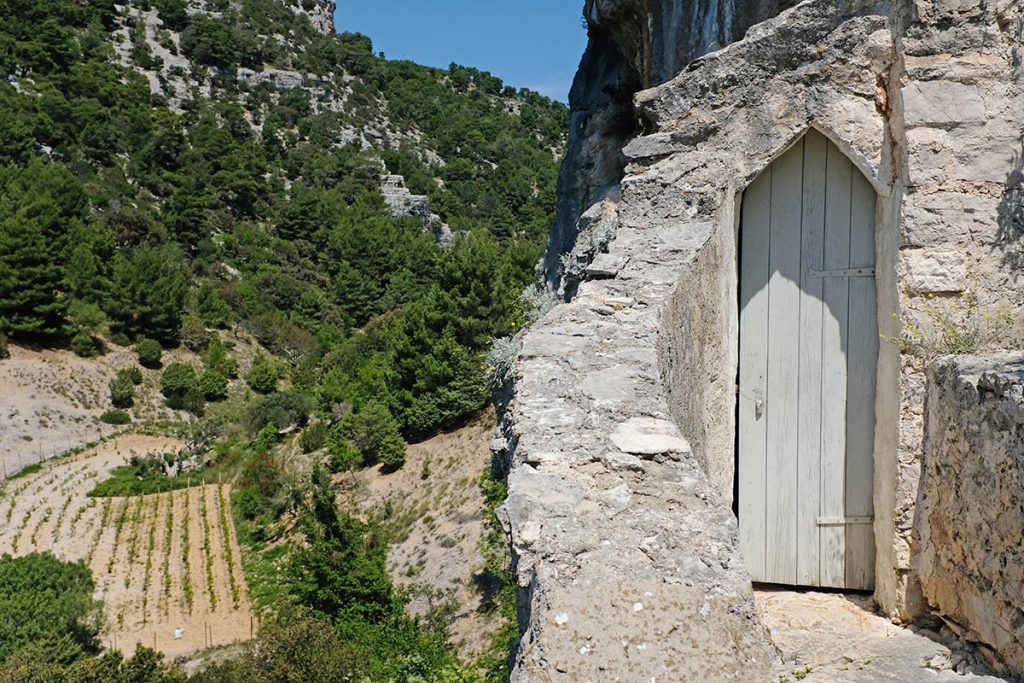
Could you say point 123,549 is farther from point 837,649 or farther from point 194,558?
point 837,649

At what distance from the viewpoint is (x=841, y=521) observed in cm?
459

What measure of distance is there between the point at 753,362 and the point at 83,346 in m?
35.1

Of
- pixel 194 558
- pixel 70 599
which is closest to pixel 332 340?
pixel 194 558

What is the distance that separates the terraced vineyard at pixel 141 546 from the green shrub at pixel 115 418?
68.1 inches

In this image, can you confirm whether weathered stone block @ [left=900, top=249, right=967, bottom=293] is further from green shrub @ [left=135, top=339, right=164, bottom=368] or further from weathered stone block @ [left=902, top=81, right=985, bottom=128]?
green shrub @ [left=135, top=339, right=164, bottom=368]

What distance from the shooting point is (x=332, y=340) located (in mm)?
43125

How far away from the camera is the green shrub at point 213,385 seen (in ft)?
118

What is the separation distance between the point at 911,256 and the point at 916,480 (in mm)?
1155

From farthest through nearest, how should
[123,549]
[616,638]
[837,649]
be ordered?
1. [123,549]
2. [837,649]
3. [616,638]

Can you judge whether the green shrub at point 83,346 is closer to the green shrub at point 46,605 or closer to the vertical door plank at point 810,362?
the green shrub at point 46,605

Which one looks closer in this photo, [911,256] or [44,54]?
[911,256]

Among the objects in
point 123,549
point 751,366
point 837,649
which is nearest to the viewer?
point 837,649

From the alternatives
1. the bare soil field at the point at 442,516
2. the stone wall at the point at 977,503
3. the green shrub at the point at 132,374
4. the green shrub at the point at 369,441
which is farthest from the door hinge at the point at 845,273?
the green shrub at the point at 132,374

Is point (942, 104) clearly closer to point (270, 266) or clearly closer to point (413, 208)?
point (270, 266)
